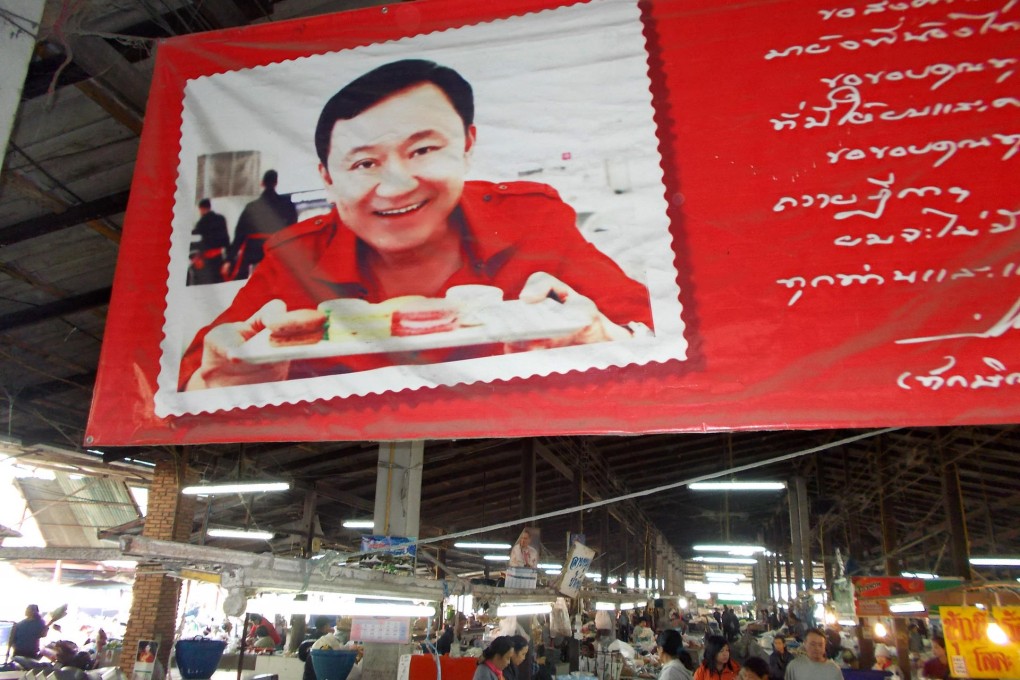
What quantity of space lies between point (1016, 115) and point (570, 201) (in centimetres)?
156

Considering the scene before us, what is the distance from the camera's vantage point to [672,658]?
6.48m

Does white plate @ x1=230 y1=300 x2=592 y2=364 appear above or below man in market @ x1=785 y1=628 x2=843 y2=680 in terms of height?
above

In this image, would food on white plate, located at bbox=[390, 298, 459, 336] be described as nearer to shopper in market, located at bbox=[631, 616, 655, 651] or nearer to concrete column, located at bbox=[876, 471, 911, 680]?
concrete column, located at bbox=[876, 471, 911, 680]

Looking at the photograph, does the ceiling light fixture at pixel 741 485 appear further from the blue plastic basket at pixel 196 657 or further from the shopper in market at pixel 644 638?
the blue plastic basket at pixel 196 657

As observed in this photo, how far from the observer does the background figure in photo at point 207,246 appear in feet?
9.26

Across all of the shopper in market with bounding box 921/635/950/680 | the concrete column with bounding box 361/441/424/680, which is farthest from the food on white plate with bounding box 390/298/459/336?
the shopper in market with bounding box 921/635/950/680

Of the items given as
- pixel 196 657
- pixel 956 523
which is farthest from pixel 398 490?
pixel 956 523

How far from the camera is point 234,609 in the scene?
7.81ft

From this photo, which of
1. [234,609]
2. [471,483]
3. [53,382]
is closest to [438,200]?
[234,609]

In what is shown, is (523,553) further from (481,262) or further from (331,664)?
(481,262)

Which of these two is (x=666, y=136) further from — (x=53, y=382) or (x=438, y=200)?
(x=53, y=382)

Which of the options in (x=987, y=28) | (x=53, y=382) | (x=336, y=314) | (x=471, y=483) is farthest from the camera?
(x=471, y=483)

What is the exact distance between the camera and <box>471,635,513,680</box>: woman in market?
17.5 ft

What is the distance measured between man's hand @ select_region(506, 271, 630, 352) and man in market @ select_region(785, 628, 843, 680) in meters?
5.48
